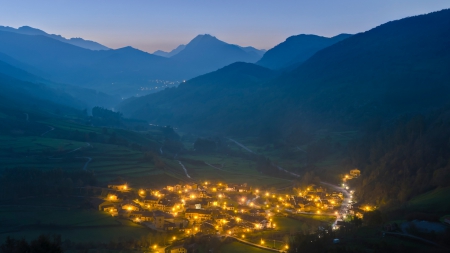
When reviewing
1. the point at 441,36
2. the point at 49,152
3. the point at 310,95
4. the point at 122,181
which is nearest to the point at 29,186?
the point at 122,181

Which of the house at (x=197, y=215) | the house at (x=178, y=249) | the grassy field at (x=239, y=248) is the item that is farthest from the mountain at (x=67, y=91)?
the house at (x=178, y=249)

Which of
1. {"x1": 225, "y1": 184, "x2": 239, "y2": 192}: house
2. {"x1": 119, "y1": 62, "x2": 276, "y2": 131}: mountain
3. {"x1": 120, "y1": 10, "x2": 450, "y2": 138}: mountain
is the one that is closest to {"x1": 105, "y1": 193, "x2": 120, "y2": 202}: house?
{"x1": 225, "y1": 184, "x2": 239, "y2": 192}: house

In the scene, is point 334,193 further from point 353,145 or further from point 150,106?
point 150,106

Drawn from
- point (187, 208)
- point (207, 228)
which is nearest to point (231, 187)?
point (187, 208)

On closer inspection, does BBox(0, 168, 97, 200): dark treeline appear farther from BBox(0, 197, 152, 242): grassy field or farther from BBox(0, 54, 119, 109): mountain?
BBox(0, 54, 119, 109): mountain

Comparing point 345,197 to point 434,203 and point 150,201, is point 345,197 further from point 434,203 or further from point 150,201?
point 150,201
